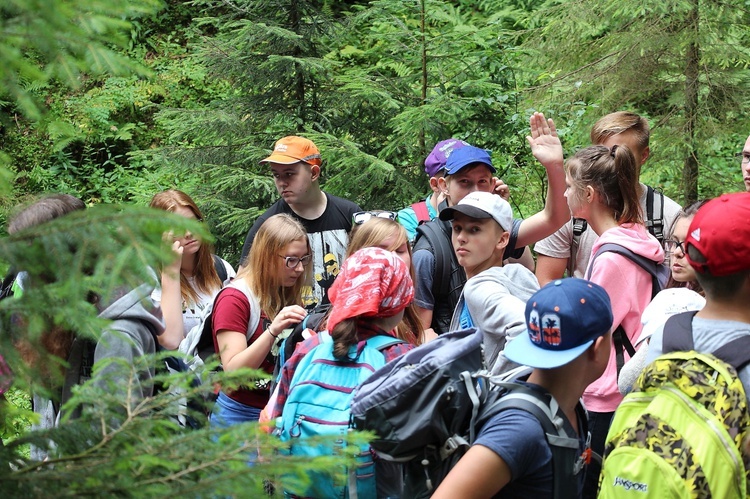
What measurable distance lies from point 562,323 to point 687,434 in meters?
0.46

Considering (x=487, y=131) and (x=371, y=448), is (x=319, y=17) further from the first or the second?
(x=371, y=448)

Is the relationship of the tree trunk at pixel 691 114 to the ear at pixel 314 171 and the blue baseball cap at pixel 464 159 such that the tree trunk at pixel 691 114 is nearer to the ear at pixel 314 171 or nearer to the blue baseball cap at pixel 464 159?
the blue baseball cap at pixel 464 159

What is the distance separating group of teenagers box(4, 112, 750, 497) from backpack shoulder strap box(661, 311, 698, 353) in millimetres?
32

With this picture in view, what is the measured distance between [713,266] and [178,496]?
173cm

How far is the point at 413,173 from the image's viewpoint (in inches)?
270

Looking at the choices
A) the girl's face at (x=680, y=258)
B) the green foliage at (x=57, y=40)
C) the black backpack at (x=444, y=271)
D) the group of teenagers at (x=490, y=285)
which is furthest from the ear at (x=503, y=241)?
the green foliage at (x=57, y=40)

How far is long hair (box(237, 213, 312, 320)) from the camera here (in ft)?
12.8

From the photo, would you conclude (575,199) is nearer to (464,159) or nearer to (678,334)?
(464,159)

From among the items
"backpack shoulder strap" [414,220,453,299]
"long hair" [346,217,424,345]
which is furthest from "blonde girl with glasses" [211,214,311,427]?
"backpack shoulder strap" [414,220,453,299]

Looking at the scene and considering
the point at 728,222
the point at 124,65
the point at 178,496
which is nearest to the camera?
the point at 178,496

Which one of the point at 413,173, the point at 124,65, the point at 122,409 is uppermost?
the point at 124,65

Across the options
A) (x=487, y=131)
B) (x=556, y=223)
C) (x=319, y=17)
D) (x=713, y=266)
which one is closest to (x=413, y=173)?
(x=487, y=131)

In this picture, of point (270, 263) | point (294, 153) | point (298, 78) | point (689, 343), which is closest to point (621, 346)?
point (689, 343)

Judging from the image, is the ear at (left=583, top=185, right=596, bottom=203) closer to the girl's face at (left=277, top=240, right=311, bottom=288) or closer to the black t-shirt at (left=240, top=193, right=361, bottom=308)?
the girl's face at (left=277, top=240, right=311, bottom=288)
